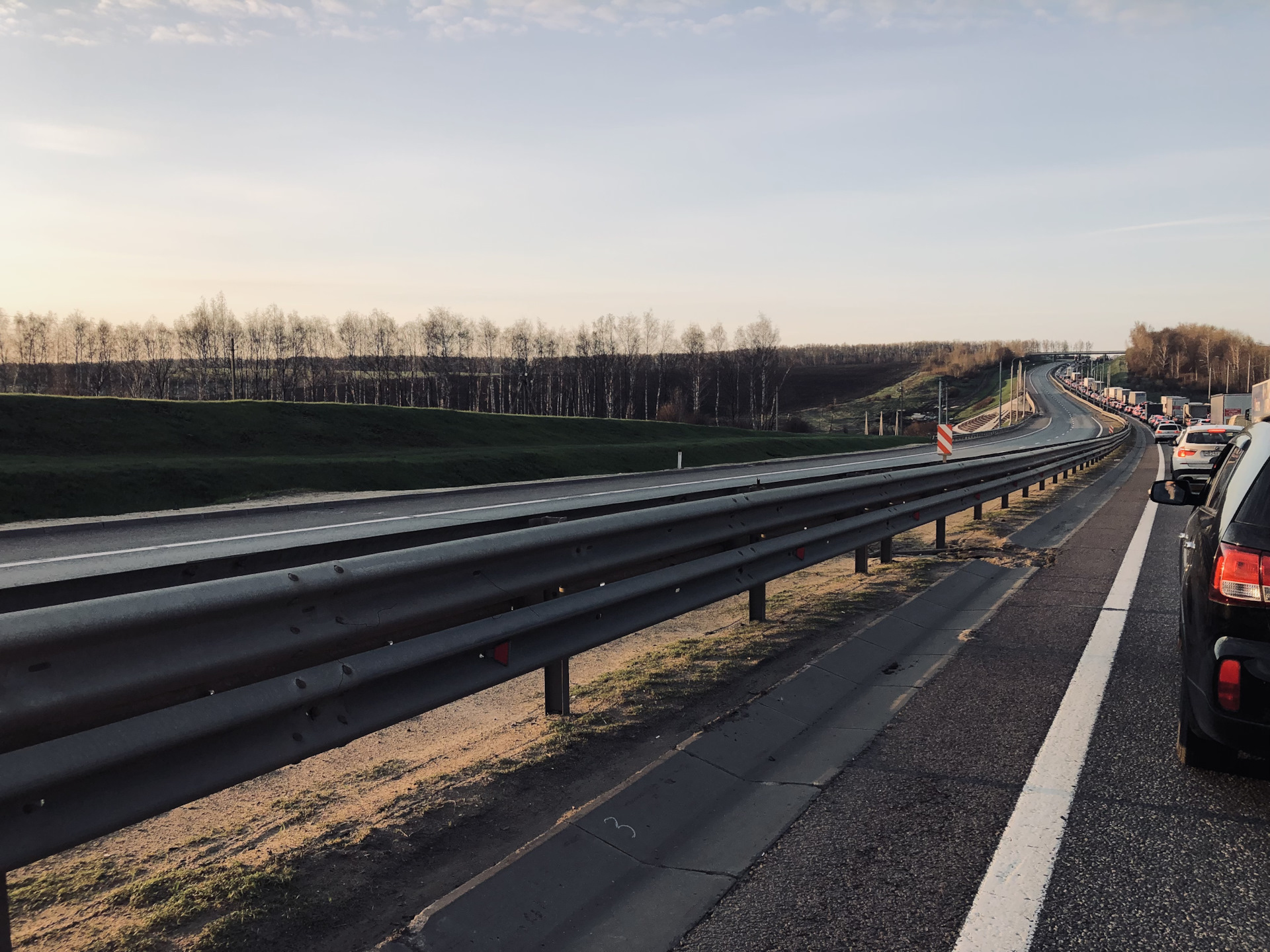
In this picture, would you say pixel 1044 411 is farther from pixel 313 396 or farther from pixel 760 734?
pixel 760 734

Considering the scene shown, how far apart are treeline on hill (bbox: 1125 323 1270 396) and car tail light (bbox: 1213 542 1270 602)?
171161mm

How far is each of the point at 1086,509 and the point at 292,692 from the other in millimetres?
16265

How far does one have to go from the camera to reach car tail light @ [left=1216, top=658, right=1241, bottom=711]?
3496mm

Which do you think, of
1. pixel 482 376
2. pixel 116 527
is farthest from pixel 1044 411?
pixel 116 527

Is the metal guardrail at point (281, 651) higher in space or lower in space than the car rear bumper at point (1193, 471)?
higher

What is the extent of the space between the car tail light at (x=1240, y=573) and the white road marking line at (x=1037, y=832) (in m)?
0.99

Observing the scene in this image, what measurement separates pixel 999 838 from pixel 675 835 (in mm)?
1161

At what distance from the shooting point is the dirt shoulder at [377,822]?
8.71ft

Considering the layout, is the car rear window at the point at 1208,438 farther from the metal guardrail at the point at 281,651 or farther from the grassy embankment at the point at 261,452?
the metal guardrail at the point at 281,651

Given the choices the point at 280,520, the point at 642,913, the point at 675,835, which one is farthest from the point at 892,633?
the point at 280,520

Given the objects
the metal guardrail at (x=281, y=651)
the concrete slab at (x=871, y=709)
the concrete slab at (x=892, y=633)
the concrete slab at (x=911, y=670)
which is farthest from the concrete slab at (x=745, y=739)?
the concrete slab at (x=892, y=633)

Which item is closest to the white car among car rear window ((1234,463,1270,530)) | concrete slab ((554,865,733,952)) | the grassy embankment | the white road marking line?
the grassy embankment

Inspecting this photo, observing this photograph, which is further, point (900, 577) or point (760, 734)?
point (900, 577)

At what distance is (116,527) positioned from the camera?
15805 mm
